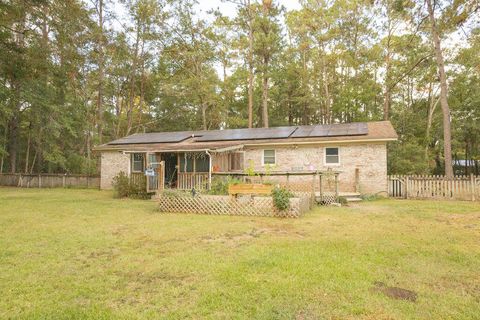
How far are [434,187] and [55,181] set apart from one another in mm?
25760

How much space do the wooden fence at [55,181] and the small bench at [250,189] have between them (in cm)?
1647

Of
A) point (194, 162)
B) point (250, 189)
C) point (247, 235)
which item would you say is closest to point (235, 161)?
point (194, 162)

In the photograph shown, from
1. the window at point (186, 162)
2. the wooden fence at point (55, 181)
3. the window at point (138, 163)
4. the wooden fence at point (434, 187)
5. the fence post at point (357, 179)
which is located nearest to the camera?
the wooden fence at point (434, 187)

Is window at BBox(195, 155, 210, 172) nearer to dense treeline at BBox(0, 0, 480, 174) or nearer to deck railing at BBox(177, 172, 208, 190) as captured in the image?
deck railing at BBox(177, 172, 208, 190)

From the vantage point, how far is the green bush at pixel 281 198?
972 cm

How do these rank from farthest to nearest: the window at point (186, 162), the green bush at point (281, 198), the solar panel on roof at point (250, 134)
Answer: the solar panel on roof at point (250, 134), the window at point (186, 162), the green bush at point (281, 198)

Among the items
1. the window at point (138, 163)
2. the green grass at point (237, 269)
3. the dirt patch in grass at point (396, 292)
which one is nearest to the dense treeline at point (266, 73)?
the window at point (138, 163)

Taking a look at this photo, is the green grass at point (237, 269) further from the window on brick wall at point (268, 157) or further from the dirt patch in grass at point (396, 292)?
the window on brick wall at point (268, 157)

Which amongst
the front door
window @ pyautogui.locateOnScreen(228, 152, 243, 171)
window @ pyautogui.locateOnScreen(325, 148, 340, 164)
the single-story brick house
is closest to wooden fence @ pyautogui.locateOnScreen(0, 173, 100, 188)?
the single-story brick house

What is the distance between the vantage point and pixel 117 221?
910cm

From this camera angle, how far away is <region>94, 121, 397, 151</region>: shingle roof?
15906 millimetres

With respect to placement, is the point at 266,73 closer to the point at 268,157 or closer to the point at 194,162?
the point at 268,157

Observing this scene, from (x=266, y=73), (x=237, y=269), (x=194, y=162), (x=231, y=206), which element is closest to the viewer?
(x=237, y=269)

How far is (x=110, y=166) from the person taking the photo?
Answer: 21.4 m
